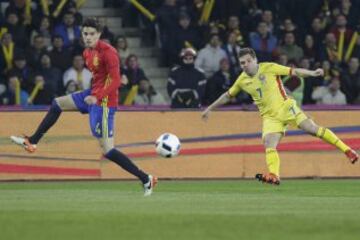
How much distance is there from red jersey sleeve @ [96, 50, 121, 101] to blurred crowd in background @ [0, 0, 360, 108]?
629cm

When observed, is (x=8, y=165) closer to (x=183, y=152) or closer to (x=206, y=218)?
(x=183, y=152)

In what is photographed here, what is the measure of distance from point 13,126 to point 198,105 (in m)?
3.36

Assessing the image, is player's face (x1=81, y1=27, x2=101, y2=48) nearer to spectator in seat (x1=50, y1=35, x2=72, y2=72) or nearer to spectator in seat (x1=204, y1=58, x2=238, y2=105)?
spectator in seat (x1=50, y1=35, x2=72, y2=72)

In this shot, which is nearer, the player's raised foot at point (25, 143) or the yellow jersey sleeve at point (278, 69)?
the player's raised foot at point (25, 143)

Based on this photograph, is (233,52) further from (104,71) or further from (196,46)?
(104,71)

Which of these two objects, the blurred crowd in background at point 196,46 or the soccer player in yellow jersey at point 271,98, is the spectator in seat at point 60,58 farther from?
the soccer player in yellow jersey at point 271,98

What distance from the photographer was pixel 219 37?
25172 mm

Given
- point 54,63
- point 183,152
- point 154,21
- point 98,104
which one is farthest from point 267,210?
point 154,21

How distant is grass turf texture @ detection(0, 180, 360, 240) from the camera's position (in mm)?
11922

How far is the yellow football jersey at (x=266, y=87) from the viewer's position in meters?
17.9

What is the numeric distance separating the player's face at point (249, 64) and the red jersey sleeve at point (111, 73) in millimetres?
2251

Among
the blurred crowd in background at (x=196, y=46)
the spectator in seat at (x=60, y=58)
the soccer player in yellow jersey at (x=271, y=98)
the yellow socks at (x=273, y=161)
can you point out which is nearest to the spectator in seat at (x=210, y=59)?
the blurred crowd in background at (x=196, y=46)

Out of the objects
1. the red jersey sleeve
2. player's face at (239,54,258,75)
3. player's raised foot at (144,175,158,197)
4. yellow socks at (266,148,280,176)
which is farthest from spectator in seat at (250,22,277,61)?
the red jersey sleeve

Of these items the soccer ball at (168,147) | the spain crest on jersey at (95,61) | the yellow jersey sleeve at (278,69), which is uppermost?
the spain crest on jersey at (95,61)
